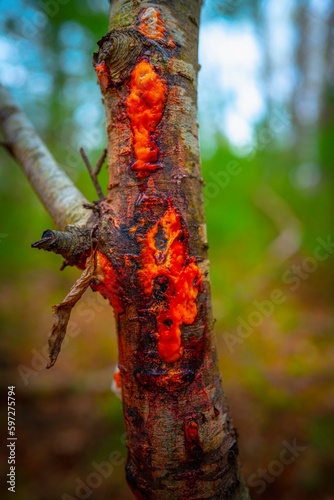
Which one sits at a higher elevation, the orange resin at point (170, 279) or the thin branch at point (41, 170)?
the thin branch at point (41, 170)

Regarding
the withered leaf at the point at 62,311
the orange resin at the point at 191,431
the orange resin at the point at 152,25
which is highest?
the orange resin at the point at 152,25

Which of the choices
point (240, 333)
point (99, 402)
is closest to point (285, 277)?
point (240, 333)

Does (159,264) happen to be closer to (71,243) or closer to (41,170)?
(71,243)

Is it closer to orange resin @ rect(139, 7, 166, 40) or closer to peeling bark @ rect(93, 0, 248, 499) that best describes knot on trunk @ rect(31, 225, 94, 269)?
peeling bark @ rect(93, 0, 248, 499)

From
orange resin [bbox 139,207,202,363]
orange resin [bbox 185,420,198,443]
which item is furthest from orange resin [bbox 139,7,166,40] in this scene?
orange resin [bbox 185,420,198,443]

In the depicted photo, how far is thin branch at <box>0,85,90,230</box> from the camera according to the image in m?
0.98

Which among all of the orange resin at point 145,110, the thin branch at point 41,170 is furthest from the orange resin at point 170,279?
the thin branch at point 41,170

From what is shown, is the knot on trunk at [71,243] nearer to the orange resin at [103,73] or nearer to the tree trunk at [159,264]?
the tree trunk at [159,264]

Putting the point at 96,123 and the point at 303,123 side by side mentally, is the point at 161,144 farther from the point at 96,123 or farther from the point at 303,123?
the point at 303,123

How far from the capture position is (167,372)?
0.75 metres

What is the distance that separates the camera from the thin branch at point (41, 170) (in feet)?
3.22

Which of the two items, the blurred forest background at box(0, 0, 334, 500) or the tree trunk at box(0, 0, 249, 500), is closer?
the tree trunk at box(0, 0, 249, 500)

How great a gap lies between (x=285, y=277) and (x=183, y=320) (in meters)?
6.03

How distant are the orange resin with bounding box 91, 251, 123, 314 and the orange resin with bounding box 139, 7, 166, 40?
0.62m
